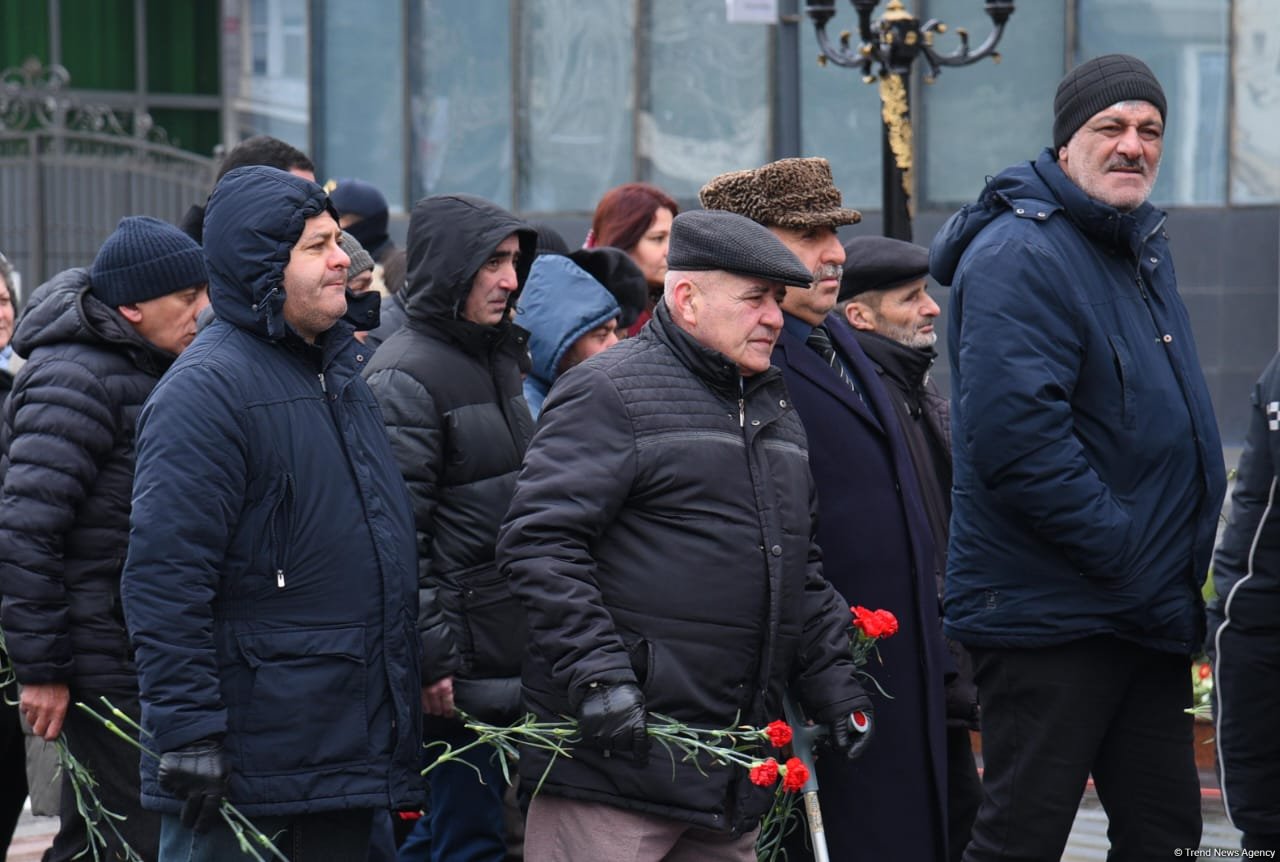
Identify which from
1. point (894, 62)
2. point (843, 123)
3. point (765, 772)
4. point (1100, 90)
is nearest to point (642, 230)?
point (1100, 90)

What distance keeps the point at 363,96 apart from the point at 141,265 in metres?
12.9

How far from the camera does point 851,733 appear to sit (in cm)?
407

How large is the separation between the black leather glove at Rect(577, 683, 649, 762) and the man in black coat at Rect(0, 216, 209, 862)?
132cm

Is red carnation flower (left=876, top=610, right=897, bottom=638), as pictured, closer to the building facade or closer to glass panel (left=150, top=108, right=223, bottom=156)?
the building facade

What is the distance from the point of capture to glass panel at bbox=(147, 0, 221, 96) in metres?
20.6

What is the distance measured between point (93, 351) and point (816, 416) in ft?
5.66

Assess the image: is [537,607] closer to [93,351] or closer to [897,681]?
[897,681]

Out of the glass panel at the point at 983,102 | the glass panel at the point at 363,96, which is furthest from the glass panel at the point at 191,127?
the glass panel at the point at 983,102

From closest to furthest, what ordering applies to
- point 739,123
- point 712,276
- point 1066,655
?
point 712,276, point 1066,655, point 739,123

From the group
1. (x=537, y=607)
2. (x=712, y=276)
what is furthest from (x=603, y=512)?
(x=712, y=276)

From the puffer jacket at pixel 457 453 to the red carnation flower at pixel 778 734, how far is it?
104 centimetres

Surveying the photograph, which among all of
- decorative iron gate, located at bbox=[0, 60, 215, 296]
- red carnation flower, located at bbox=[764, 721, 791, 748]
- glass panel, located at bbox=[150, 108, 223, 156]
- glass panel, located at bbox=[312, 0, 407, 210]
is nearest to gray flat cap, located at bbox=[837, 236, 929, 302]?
red carnation flower, located at bbox=[764, 721, 791, 748]

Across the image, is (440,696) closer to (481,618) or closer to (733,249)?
(481,618)

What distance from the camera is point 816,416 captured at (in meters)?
4.38
